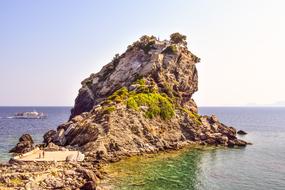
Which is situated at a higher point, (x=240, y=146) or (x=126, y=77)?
(x=126, y=77)

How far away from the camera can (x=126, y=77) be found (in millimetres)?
110188

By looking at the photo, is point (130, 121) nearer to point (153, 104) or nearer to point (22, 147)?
point (153, 104)

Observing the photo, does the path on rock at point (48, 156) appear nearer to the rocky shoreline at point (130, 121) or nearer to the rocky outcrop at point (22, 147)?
the rocky shoreline at point (130, 121)

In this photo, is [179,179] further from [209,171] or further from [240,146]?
[240,146]

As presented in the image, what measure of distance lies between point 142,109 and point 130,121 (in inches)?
292

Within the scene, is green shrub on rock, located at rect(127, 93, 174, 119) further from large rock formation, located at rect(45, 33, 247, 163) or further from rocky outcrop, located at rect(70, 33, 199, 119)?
rocky outcrop, located at rect(70, 33, 199, 119)

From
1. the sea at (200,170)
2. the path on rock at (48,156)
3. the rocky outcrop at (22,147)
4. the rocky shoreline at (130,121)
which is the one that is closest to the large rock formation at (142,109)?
the rocky shoreline at (130,121)

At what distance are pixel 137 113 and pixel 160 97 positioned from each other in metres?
13.5

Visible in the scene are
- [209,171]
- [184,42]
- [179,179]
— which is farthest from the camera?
A: [184,42]

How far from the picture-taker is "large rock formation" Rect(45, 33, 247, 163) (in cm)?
7462

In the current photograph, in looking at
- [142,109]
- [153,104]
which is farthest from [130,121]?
[153,104]

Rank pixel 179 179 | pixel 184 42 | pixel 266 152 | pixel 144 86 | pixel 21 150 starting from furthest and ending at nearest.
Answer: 1. pixel 184 42
2. pixel 144 86
3. pixel 266 152
4. pixel 21 150
5. pixel 179 179

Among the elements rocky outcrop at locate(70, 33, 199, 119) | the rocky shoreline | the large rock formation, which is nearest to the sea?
the rocky shoreline

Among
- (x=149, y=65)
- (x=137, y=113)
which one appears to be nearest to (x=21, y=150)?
(x=137, y=113)
